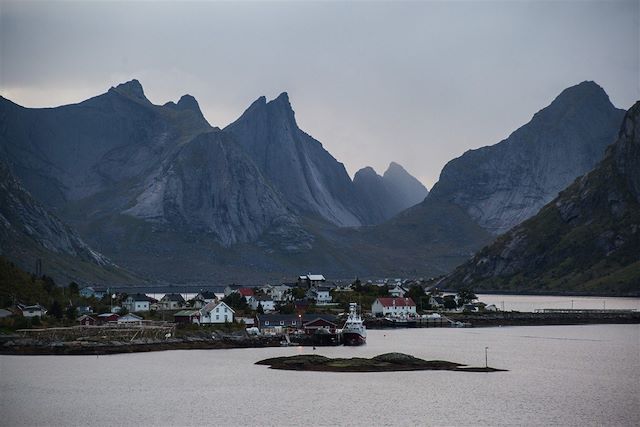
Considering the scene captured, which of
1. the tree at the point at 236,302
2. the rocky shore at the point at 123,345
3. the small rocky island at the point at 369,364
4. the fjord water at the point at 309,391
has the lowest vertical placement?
the fjord water at the point at 309,391

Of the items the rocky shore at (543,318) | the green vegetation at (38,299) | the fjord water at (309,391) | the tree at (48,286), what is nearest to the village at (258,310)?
the green vegetation at (38,299)

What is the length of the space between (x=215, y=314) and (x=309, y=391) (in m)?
55.1

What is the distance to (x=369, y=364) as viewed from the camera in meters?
99.8

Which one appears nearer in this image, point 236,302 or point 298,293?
point 236,302

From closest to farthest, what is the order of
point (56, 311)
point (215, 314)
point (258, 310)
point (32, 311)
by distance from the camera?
point (32, 311)
point (56, 311)
point (215, 314)
point (258, 310)

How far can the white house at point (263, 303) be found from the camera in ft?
560

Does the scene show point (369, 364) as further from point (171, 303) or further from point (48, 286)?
point (48, 286)

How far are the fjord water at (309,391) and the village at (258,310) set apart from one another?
17.8m

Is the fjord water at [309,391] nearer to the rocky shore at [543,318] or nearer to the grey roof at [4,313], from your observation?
the grey roof at [4,313]

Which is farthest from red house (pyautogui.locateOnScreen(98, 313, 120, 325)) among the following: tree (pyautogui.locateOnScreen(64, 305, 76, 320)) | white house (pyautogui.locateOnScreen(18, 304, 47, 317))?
white house (pyautogui.locateOnScreen(18, 304, 47, 317))

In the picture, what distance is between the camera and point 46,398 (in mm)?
83000

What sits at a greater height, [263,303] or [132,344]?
[263,303]

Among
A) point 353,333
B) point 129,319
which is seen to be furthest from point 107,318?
point 353,333

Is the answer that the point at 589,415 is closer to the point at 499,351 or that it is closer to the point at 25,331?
the point at 499,351
